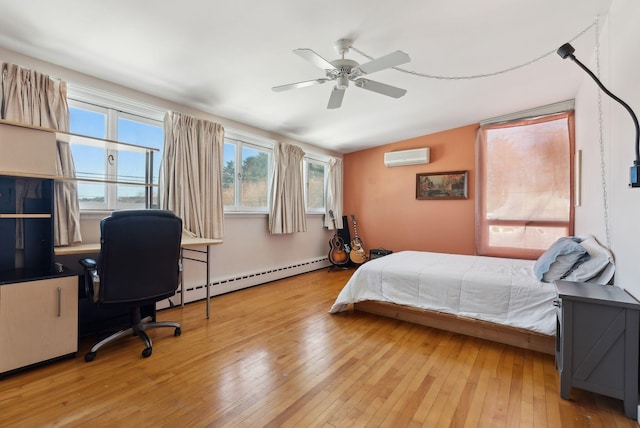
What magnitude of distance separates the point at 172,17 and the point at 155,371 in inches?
92.9

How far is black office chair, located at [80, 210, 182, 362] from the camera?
80.7 inches

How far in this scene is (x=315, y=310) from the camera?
10.6 ft

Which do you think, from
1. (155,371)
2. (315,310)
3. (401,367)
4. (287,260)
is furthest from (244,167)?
(401,367)

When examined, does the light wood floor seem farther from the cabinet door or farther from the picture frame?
the picture frame

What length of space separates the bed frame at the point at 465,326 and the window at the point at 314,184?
2642 millimetres

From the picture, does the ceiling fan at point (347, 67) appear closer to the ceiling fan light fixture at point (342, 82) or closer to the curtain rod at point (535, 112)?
the ceiling fan light fixture at point (342, 82)

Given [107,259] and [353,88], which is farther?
[353,88]

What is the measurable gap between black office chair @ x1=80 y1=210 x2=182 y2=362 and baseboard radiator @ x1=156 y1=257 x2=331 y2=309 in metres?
1.07

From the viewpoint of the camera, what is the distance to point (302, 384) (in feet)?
6.03

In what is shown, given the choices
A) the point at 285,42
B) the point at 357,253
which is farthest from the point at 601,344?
the point at 357,253

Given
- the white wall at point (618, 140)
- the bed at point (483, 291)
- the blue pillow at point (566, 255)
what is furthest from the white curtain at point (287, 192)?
the white wall at point (618, 140)

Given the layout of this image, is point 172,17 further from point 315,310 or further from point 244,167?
point 315,310

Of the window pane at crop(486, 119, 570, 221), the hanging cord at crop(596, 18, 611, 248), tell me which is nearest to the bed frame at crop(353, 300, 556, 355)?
the hanging cord at crop(596, 18, 611, 248)

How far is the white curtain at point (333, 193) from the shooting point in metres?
5.72
